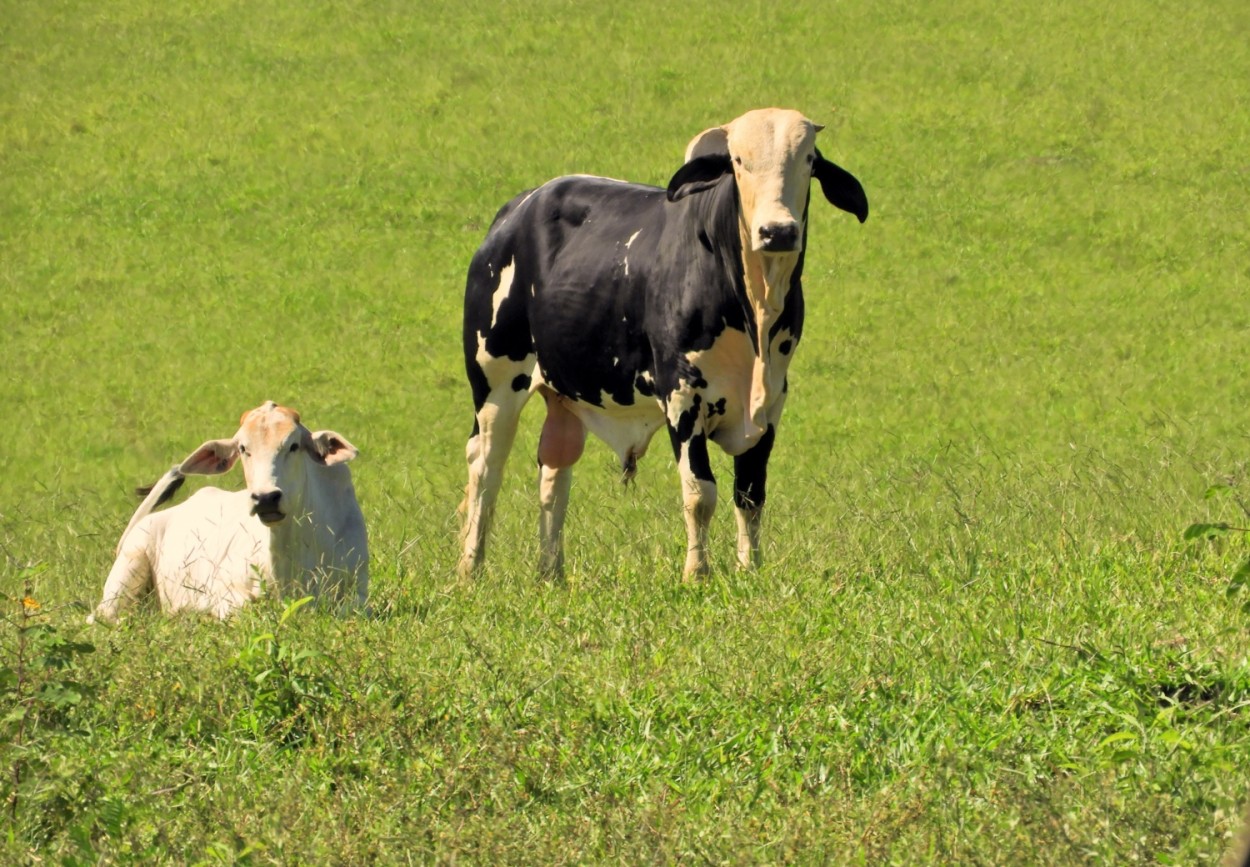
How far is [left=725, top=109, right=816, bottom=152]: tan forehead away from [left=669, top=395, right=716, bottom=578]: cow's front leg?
1.23m

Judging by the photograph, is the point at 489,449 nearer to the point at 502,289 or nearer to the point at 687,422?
the point at 502,289

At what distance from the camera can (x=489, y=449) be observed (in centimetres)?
980

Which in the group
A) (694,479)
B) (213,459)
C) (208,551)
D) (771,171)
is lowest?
(208,551)

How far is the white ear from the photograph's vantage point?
838 centimetres

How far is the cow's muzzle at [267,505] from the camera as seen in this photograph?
755 centimetres

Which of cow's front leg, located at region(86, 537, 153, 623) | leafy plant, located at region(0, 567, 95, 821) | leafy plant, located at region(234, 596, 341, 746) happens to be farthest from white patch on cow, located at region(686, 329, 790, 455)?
leafy plant, located at region(0, 567, 95, 821)

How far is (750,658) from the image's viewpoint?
20.4 ft

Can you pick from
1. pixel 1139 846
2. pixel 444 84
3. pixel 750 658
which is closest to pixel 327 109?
pixel 444 84

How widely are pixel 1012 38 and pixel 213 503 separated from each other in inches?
983

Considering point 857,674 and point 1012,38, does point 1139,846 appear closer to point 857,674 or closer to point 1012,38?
point 857,674

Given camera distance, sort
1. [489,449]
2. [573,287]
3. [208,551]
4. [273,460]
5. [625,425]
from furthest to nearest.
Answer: [489,449], [625,425], [573,287], [208,551], [273,460]

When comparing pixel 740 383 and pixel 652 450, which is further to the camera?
pixel 652 450

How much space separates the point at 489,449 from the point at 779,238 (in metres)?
2.90

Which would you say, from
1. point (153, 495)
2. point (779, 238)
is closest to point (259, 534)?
point (153, 495)
